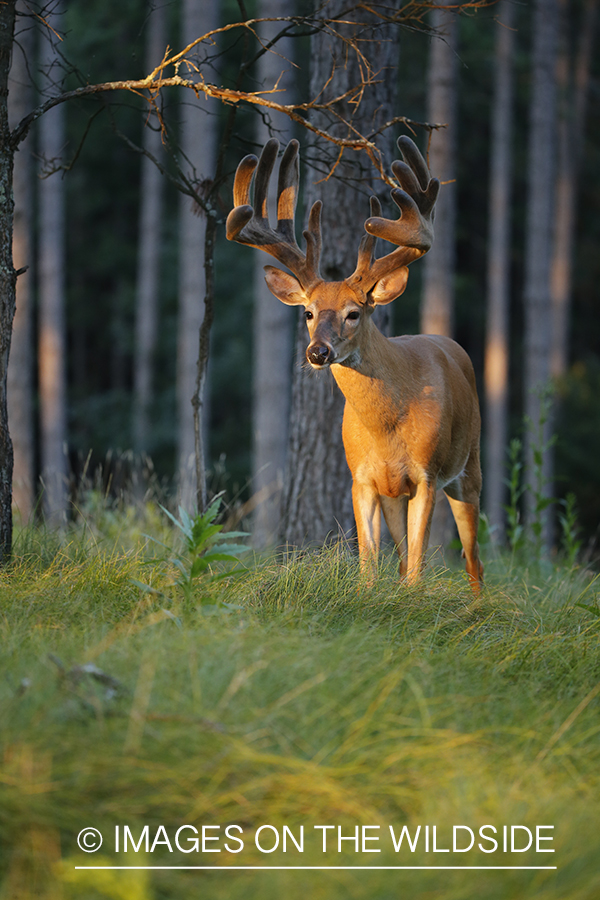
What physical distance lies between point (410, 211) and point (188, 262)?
390 inches

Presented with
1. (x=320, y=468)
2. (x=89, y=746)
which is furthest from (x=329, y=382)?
(x=89, y=746)

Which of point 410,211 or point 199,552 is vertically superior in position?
point 410,211

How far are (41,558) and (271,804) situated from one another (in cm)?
238

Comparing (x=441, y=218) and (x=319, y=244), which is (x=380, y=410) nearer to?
(x=319, y=244)

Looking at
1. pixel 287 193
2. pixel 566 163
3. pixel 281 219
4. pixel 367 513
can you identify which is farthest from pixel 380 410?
pixel 566 163

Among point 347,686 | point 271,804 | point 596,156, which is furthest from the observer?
point 596,156

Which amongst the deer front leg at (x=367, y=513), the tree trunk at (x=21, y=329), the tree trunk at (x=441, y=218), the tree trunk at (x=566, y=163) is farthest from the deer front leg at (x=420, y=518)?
the tree trunk at (x=566, y=163)

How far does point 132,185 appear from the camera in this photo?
2609cm

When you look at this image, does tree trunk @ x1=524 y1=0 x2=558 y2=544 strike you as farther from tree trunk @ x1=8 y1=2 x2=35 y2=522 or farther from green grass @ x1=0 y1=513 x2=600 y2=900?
green grass @ x1=0 y1=513 x2=600 y2=900

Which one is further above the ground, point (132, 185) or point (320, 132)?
point (132, 185)

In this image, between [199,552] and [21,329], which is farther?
[21,329]

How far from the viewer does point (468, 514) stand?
231 inches

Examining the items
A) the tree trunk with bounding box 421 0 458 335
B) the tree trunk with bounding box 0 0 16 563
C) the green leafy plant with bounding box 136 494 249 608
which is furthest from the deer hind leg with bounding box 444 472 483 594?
the tree trunk with bounding box 421 0 458 335

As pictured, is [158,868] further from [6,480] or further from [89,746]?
[6,480]
